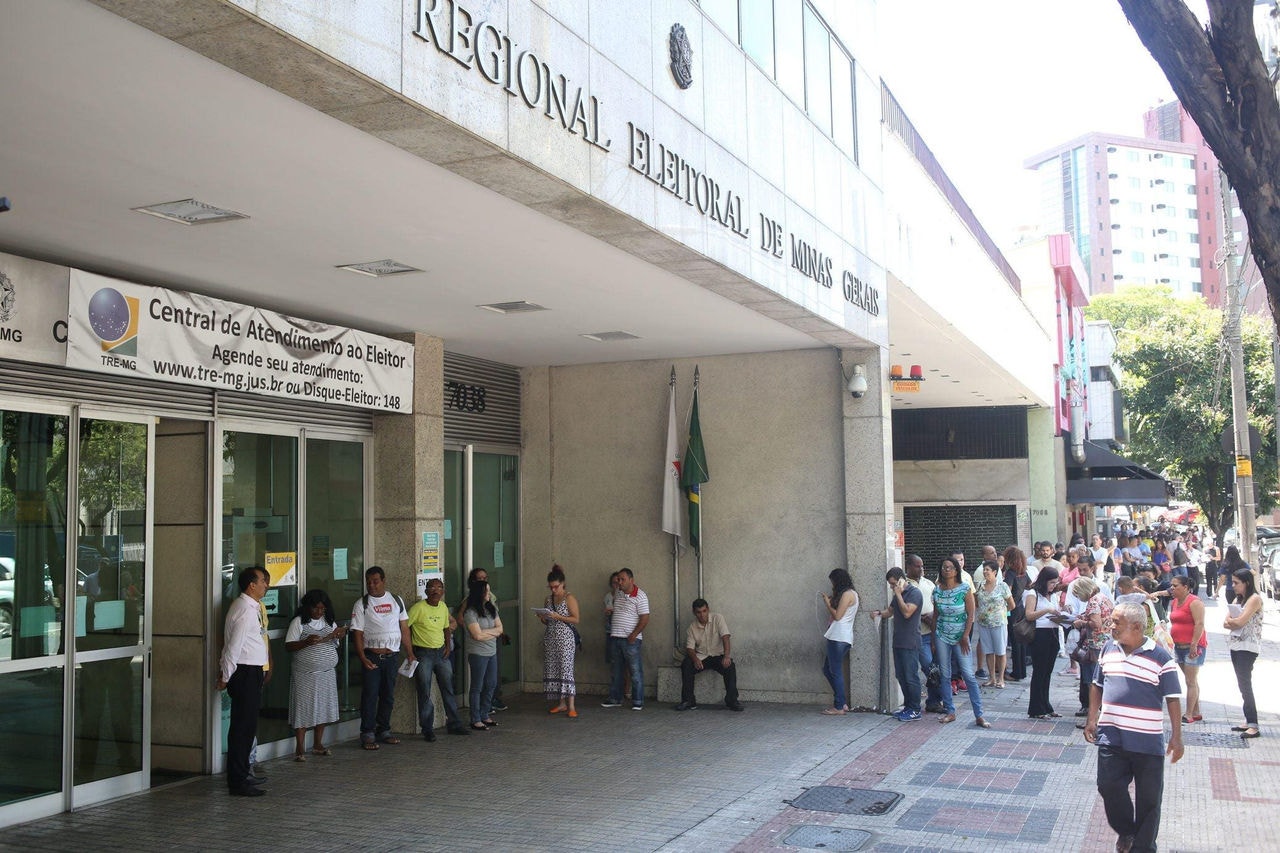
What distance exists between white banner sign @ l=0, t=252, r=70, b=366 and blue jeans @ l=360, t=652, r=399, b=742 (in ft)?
13.3

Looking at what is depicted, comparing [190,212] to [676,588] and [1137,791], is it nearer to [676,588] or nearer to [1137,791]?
[1137,791]

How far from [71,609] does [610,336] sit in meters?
5.80

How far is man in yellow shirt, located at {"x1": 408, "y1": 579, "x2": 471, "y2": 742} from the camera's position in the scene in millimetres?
10742

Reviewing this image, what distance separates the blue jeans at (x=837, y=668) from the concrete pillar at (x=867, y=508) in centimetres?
26

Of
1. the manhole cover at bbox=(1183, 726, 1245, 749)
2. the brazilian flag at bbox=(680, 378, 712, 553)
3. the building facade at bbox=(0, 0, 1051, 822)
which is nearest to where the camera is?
the building facade at bbox=(0, 0, 1051, 822)

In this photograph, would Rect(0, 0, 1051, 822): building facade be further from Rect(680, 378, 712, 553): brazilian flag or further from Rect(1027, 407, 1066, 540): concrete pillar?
Rect(1027, 407, 1066, 540): concrete pillar

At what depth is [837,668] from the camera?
38.9 ft

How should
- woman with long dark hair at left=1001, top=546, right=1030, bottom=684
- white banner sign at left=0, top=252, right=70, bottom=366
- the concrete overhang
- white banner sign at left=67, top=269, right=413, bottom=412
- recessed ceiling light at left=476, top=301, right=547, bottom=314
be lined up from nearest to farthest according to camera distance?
1. the concrete overhang
2. white banner sign at left=0, top=252, right=70, bottom=366
3. white banner sign at left=67, top=269, right=413, bottom=412
4. recessed ceiling light at left=476, top=301, right=547, bottom=314
5. woman with long dark hair at left=1001, top=546, right=1030, bottom=684

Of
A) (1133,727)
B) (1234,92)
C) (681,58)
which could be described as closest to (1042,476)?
(681,58)

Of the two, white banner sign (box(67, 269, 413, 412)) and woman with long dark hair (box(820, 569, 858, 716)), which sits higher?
white banner sign (box(67, 269, 413, 412))

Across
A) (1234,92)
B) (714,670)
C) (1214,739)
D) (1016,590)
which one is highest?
(1234,92)

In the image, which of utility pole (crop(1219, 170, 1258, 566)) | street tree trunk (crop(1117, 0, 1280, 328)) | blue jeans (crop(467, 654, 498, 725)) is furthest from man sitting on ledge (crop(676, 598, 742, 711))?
utility pole (crop(1219, 170, 1258, 566))

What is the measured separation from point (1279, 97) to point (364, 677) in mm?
8258

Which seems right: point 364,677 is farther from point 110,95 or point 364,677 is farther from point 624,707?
point 110,95
